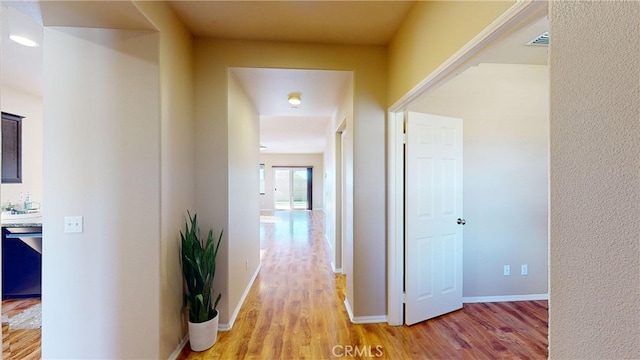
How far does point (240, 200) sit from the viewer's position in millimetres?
2711

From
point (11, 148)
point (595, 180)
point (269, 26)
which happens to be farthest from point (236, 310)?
point (11, 148)

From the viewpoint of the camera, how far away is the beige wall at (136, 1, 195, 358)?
1.74m

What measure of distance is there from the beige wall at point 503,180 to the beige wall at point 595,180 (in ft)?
7.38

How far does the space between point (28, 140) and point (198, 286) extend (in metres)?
3.49

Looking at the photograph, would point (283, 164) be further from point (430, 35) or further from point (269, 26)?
point (430, 35)

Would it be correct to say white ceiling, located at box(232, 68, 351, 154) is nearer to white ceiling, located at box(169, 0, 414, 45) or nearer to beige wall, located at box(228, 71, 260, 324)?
beige wall, located at box(228, 71, 260, 324)

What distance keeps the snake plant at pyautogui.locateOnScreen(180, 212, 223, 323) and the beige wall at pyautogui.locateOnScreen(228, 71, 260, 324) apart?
231 mm

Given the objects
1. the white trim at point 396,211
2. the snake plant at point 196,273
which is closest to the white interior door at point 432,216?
the white trim at point 396,211

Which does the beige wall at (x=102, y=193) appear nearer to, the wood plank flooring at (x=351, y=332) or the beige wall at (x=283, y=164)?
the wood plank flooring at (x=351, y=332)

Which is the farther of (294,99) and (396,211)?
(294,99)

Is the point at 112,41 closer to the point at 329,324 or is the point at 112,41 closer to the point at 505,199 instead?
the point at 329,324

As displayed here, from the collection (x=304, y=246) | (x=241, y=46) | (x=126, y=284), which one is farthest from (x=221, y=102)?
(x=304, y=246)

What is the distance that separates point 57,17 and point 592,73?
8.25 ft

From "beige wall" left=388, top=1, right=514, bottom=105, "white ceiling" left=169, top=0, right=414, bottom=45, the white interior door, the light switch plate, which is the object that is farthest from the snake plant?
"beige wall" left=388, top=1, right=514, bottom=105
